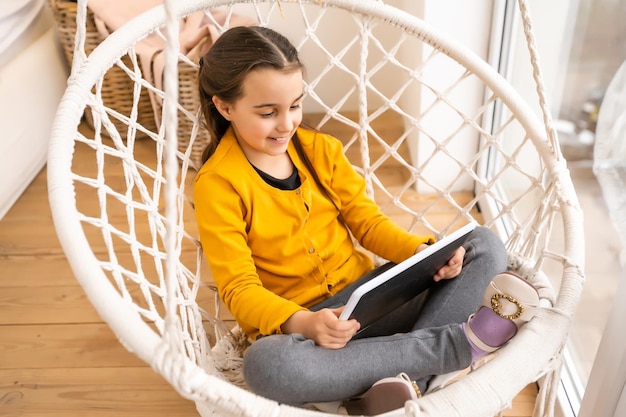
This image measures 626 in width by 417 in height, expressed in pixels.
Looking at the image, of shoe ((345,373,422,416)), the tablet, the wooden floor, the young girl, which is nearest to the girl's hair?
the young girl

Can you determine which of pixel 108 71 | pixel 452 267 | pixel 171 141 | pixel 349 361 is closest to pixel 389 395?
pixel 349 361

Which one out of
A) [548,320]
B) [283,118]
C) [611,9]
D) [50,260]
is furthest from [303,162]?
[50,260]

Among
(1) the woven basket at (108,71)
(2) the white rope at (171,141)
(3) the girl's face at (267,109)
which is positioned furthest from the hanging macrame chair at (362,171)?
(1) the woven basket at (108,71)

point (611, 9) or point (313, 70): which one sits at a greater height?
point (611, 9)

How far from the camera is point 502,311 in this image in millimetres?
741

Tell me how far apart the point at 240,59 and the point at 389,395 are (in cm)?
47

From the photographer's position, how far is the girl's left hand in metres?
0.88

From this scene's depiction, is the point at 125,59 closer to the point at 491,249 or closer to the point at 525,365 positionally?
the point at 491,249

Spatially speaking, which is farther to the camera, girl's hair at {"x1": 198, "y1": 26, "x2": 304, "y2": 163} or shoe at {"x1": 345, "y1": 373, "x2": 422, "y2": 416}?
girl's hair at {"x1": 198, "y1": 26, "x2": 304, "y2": 163}

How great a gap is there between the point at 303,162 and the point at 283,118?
0.45 feet

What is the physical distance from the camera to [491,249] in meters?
0.89

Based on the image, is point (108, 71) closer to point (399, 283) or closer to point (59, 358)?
point (59, 358)

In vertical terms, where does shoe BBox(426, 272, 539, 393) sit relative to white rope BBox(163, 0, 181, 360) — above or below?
below

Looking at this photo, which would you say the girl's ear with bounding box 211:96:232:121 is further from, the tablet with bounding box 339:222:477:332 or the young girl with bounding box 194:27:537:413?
the tablet with bounding box 339:222:477:332
